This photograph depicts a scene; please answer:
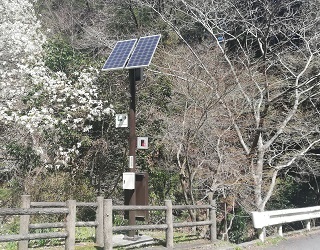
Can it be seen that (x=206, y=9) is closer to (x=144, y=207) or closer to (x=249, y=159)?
(x=249, y=159)

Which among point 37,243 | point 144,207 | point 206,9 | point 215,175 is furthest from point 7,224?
point 206,9

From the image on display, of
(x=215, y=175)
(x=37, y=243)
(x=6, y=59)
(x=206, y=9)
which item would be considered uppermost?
(x=206, y=9)

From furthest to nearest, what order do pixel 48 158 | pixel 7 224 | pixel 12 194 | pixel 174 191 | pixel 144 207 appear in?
pixel 174 191, pixel 48 158, pixel 12 194, pixel 7 224, pixel 144 207

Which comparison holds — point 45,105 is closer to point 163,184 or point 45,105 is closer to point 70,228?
point 163,184

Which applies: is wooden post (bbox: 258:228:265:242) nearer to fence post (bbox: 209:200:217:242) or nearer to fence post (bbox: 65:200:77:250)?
fence post (bbox: 209:200:217:242)

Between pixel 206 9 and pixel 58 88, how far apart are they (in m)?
6.18

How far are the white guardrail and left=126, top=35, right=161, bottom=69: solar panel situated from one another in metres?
4.42

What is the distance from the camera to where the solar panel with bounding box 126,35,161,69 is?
8.77 meters

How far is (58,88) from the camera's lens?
13578mm

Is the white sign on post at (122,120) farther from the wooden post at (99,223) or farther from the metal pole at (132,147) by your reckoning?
the wooden post at (99,223)

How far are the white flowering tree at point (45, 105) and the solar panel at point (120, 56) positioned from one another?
12.5 feet

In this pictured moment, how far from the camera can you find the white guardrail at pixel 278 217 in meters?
9.36

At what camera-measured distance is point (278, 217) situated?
1010 centimetres

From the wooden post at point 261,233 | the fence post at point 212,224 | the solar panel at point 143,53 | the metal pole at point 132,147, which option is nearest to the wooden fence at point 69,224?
the metal pole at point 132,147
